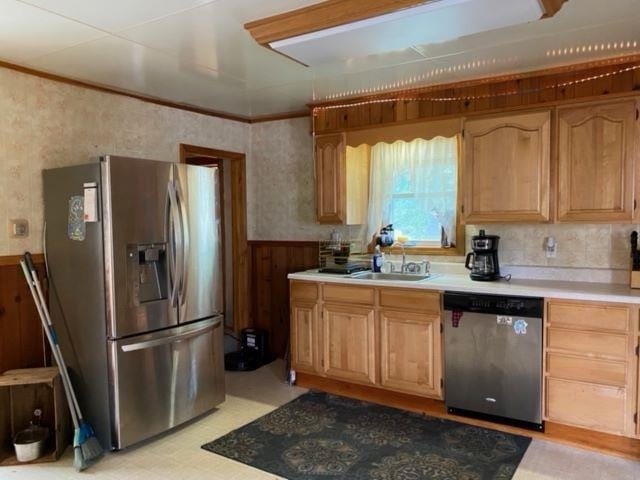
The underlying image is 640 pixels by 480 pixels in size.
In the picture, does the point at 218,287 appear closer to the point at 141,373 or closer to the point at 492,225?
the point at 141,373

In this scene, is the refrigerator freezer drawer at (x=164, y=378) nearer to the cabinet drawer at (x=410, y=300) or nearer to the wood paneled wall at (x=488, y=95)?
the cabinet drawer at (x=410, y=300)

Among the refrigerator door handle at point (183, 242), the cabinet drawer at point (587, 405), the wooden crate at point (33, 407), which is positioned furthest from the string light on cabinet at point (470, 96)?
the wooden crate at point (33, 407)

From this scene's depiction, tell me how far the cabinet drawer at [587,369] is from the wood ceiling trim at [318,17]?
2170 mm

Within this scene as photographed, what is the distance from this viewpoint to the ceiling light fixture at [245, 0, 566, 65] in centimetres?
208

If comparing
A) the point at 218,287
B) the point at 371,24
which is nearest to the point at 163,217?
the point at 218,287

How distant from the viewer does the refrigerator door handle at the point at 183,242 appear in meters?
3.12

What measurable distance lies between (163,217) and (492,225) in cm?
235

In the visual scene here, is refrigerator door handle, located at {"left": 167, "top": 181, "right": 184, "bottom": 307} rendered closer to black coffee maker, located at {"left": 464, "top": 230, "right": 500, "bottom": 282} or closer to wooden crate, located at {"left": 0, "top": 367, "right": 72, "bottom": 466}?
wooden crate, located at {"left": 0, "top": 367, "right": 72, "bottom": 466}

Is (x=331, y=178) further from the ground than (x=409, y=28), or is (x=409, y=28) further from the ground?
(x=409, y=28)

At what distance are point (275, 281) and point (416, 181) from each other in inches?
68.7

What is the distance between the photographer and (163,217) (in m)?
3.04

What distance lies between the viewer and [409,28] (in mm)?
2326

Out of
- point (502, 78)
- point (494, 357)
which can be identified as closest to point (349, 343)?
point (494, 357)

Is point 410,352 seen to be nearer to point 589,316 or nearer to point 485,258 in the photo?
point 485,258
